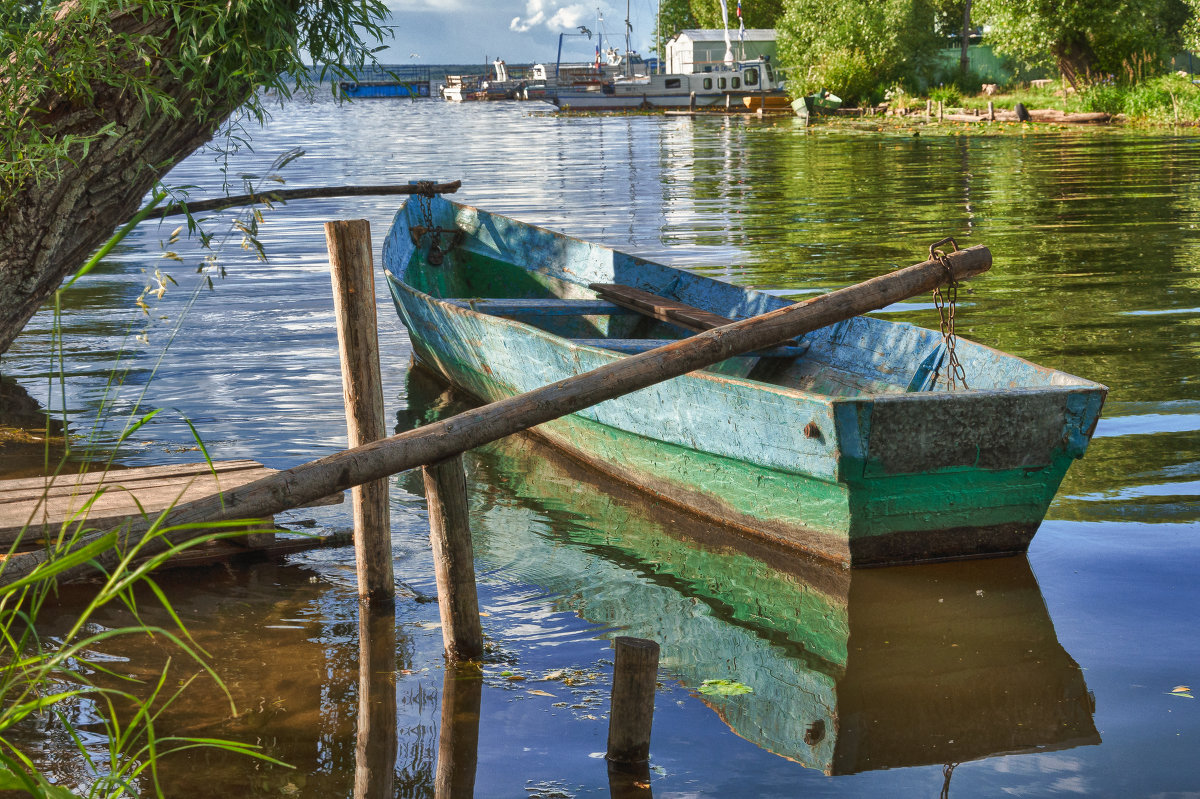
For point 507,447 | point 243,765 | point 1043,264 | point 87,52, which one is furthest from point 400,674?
point 1043,264

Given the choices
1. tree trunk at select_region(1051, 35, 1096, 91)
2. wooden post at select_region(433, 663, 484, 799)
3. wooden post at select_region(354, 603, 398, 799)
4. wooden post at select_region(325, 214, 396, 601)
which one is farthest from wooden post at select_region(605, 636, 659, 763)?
tree trunk at select_region(1051, 35, 1096, 91)

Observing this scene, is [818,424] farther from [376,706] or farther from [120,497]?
[120,497]

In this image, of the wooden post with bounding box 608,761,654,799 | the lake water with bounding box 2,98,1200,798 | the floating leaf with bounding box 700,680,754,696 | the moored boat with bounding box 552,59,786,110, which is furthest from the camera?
the moored boat with bounding box 552,59,786,110

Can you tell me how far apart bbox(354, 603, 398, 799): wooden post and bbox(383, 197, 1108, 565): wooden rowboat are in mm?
1896

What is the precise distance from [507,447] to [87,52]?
15.6 feet

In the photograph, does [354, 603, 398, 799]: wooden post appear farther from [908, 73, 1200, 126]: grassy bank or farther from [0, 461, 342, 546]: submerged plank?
[908, 73, 1200, 126]: grassy bank

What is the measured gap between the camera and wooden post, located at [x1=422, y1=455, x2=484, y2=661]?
4.60 metres

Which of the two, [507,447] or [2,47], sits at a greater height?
[2,47]

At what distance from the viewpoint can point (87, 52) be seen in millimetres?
3713

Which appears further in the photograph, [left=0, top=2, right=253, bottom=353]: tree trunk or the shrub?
the shrub

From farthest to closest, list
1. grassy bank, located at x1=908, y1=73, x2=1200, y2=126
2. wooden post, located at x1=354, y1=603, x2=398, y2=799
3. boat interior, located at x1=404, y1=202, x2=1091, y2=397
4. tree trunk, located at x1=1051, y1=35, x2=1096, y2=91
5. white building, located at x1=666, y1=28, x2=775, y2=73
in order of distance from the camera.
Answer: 1. white building, located at x1=666, y1=28, x2=775, y2=73
2. tree trunk, located at x1=1051, y1=35, x2=1096, y2=91
3. grassy bank, located at x1=908, y1=73, x2=1200, y2=126
4. boat interior, located at x1=404, y1=202, x2=1091, y2=397
5. wooden post, located at x1=354, y1=603, x2=398, y2=799

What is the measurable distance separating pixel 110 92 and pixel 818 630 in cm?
367

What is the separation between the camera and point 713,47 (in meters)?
61.4

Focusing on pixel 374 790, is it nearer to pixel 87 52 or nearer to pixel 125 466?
pixel 87 52
